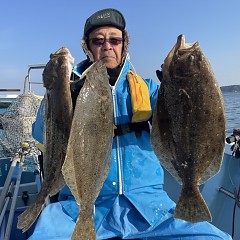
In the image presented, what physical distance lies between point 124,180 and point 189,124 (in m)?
1.28

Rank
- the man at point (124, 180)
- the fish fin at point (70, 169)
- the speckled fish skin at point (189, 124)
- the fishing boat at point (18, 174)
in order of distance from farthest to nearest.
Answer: the fishing boat at point (18, 174)
the man at point (124, 180)
the speckled fish skin at point (189, 124)
the fish fin at point (70, 169)

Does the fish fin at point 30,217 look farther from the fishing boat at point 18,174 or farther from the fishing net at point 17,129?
the fishing net at point 17,129

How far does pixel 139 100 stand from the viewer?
3.26 meters

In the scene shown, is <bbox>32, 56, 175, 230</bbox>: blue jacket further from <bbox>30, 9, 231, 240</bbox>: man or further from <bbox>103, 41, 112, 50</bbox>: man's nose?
<bbox>103, 41, 112, 50</bbox>: man's nose

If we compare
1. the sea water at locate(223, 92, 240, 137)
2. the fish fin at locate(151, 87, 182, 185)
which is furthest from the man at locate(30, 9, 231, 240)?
the sea water at locate(223, 92, 240, 137)

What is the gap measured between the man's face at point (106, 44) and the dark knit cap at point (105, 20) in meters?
0.06

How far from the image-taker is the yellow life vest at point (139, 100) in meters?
3.19

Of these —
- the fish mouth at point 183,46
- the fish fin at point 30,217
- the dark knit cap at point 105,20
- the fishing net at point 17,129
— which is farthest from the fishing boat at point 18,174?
the fish mouth at point 183,46

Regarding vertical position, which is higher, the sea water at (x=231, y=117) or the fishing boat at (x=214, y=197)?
the sea water at (x=231, y=117)

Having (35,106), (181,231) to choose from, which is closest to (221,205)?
(181,231)

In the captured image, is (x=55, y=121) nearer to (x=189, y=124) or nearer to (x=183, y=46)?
(x=189, y=124)

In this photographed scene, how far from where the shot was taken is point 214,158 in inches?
92.8

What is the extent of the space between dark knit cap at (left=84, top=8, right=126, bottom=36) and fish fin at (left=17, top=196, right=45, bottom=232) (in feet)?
6.94

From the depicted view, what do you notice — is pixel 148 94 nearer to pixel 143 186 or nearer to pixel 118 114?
pixel 118 114
